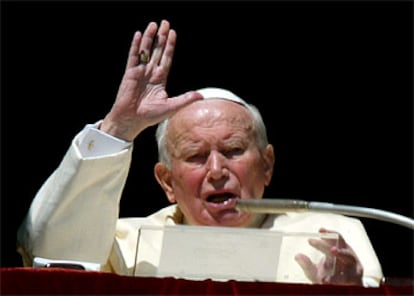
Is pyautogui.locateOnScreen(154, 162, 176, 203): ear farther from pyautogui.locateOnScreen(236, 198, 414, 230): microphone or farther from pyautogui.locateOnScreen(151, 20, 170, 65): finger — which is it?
pyautogui.locateOnScreen(236, 198, 414, 230): microphone

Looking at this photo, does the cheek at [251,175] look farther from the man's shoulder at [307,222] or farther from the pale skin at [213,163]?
the man's shoulder at [307,222]

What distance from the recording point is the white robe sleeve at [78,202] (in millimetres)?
2896

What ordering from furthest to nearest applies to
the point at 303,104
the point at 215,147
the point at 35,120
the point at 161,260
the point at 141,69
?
1. the point at 303,104
2. the point at 35,120
3. the point at 215,147
4. the point at 141,69
5. the point at 161,260

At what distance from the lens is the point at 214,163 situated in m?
3.29

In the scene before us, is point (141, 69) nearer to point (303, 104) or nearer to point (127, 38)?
point (127, 38)

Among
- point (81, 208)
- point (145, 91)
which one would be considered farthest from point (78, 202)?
point (145, 91)

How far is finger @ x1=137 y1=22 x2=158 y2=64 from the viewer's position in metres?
2.84

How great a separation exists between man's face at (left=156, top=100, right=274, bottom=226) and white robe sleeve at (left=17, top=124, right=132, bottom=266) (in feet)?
1.32

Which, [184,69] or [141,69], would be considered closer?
[141,69]

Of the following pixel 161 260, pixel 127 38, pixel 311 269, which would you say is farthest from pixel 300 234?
pixel 127 38

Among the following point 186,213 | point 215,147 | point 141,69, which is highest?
point 141,69

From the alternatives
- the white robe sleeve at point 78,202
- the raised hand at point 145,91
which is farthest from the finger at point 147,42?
the white robe sleeve at point 78,202

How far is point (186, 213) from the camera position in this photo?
3410mm

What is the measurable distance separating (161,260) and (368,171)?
6.21 feet
